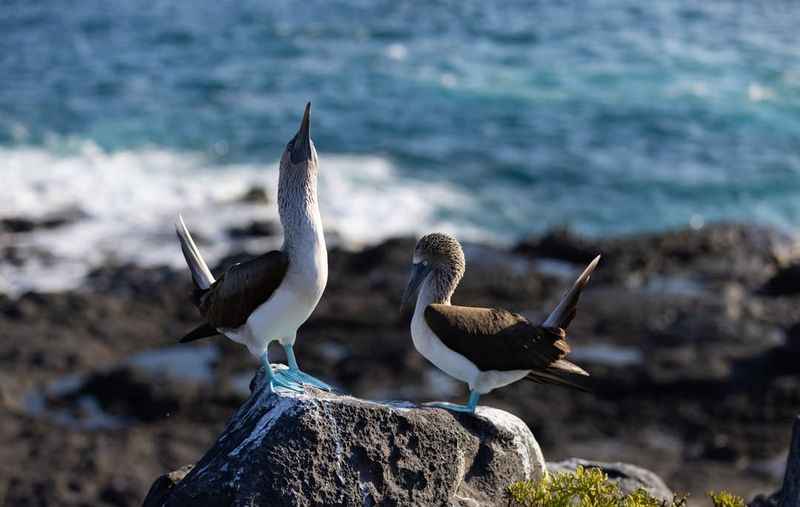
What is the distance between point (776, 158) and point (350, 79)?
13.7 m

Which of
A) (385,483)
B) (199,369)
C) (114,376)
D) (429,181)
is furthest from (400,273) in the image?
(385,483)

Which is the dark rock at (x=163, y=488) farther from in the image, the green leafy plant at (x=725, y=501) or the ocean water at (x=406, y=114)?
the ocean water at (x=406, y=114)

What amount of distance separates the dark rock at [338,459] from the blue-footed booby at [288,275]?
58 cm

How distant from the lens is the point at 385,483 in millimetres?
6238

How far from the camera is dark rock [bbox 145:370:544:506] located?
606 centimetres

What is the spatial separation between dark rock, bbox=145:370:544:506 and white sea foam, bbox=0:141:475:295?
1450 cm

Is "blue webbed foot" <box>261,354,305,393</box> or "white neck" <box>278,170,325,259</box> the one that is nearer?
"blue webbed foot" <box>261,354,305,393</box>

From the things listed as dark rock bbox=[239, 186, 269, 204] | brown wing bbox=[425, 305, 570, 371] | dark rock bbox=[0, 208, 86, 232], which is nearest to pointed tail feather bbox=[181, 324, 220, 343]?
brown wing bbox=[425, 305, 570, 371]

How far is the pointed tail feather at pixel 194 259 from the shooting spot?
7707mm

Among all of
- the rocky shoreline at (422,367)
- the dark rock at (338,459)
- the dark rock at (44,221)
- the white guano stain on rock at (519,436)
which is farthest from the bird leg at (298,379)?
the dark rock at (44,221)

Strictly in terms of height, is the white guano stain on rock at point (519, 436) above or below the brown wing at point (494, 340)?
below

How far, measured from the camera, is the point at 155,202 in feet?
81.4

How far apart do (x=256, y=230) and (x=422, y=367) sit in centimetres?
699

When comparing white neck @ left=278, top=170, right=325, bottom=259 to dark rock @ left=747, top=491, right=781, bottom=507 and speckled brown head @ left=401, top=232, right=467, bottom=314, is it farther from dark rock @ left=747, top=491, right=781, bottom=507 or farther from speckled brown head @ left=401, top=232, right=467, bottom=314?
dark rock @ left=747, top=491, right=781, bottom=507
